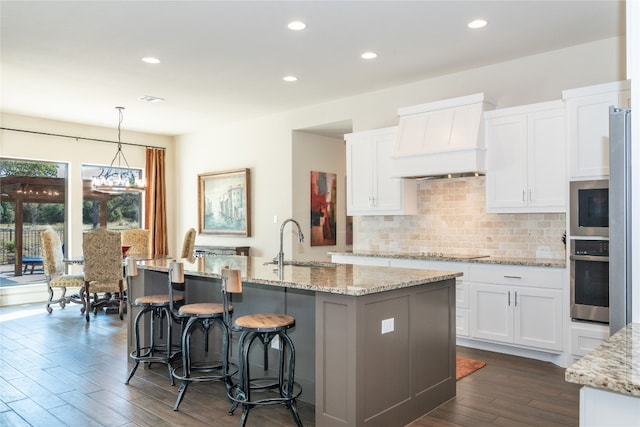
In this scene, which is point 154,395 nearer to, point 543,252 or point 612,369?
point 612,369

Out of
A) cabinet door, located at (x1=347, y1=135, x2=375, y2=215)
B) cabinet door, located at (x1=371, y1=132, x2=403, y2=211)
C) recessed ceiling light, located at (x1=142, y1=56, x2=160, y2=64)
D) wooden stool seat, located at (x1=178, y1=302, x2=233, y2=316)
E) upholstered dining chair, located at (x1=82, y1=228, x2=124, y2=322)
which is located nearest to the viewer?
wooden stool seat, located at (x1=178, y1=302, x2=233, y2=316)

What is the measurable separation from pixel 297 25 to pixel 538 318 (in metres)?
3.33

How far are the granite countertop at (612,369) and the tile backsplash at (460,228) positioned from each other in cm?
359

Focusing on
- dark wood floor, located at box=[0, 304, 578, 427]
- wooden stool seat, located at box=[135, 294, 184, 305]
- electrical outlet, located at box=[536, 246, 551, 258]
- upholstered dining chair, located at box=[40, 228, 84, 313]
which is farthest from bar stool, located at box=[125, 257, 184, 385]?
electrical outlet, located at box=[536, 246, 551, 258]

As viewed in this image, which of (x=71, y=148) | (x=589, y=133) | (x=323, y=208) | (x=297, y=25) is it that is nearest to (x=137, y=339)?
(x=297, y=25)

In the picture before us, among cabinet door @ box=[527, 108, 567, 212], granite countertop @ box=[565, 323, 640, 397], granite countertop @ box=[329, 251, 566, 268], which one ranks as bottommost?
granite countertop @ box=[329, 251, 566, 268]

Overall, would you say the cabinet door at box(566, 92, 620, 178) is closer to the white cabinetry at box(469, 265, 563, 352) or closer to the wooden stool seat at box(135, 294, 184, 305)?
the white cabinetry at box(469, 265, 563, 352)

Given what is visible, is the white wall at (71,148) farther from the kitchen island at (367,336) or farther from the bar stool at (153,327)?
the kitchen island at (367,336)

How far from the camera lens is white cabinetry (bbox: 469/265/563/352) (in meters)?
4.21

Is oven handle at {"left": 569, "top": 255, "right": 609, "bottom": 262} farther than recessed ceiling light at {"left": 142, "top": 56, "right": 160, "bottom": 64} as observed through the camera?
No

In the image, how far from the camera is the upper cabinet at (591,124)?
390cm

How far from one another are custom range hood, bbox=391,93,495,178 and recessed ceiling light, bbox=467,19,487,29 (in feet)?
2.66

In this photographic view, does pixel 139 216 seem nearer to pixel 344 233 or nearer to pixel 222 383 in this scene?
pixel 344 233

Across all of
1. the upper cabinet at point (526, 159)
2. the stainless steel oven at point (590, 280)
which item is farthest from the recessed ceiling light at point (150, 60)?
the stainless steel oven at point (590, 280)
